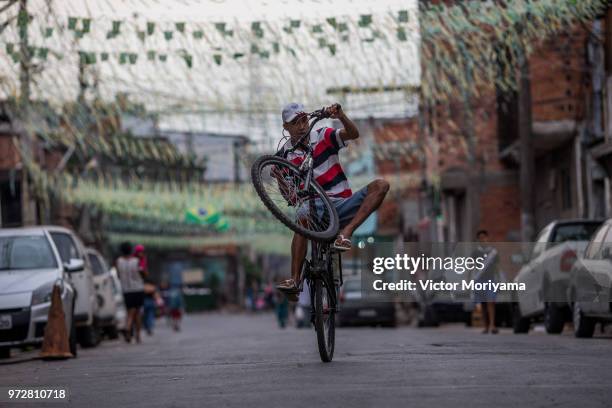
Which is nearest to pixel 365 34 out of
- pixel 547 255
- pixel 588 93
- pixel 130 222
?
pixel 547 255

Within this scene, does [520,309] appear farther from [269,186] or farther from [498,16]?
[269,186]

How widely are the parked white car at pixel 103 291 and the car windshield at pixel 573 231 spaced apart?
8689 millimetres

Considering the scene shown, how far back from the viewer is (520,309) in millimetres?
22609

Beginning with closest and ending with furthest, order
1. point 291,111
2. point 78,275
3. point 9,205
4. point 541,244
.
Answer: point 291,111 → point 78,275 → point 541,244 → point 9,205

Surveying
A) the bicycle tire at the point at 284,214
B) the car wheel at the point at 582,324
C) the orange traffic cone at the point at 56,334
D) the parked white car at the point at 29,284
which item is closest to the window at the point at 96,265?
the parked white car at the point at 29,284

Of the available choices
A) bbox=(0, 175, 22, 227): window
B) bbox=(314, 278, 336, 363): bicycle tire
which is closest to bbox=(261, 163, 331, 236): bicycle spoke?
bbox=(314, 278, 336, 363): bicycle tire

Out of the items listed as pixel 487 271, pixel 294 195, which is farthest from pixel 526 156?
pixel 294 195

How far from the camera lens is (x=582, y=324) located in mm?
17266

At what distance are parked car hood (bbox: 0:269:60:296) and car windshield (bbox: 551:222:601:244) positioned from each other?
7.90 meters

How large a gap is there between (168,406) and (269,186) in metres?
3.02

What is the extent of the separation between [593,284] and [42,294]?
710 centimetres

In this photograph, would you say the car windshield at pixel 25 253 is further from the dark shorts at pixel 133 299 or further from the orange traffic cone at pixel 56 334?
the dark shorts at pixel 133 299

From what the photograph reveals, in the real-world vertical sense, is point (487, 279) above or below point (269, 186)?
below

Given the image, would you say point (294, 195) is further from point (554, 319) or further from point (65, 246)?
point (554, 319)
